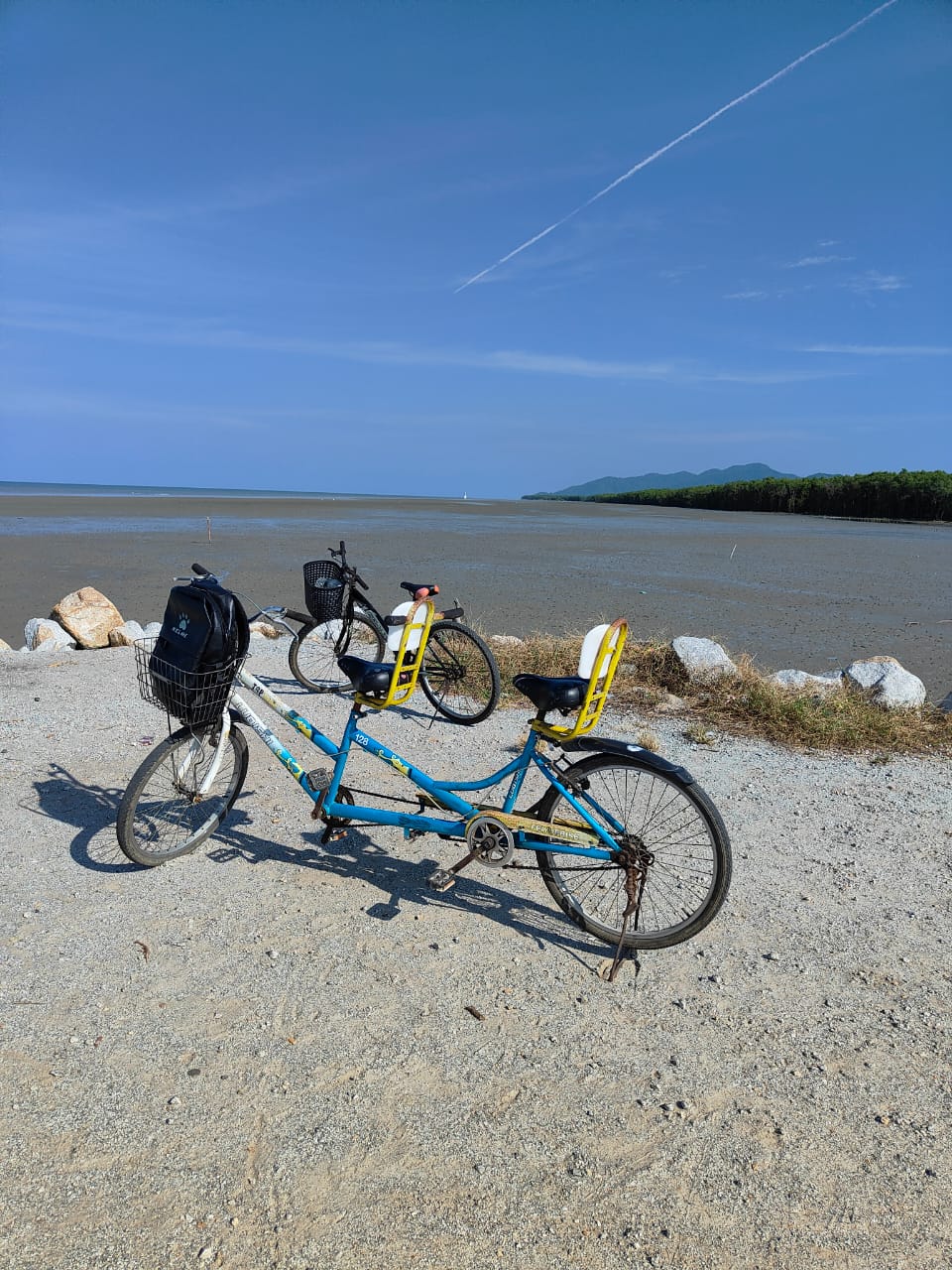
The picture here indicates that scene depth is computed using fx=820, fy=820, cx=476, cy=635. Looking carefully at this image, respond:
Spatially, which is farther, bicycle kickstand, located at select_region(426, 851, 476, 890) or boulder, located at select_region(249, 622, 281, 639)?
boulder, located at select_region(249, 622, 281, 639)

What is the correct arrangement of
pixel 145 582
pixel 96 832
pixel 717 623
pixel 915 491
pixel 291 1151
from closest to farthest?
pixel 291 1151
pixel 96 832
pixel 717 623
pixel 145 582
pixel 915 491

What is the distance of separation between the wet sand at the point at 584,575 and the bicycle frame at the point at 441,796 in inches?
147

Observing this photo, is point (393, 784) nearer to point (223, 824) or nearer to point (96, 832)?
point (223, 824)

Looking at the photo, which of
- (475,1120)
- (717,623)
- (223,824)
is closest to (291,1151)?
(475,1120)

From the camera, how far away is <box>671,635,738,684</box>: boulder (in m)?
7.39

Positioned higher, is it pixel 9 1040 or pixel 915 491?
pixel 915 491

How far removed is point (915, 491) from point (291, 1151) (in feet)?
179

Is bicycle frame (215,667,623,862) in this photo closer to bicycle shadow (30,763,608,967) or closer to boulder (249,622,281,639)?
bicycle shadow (30,763,608,967)

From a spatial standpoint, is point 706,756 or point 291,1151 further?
point 706,756

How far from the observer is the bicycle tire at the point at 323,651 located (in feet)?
25.3

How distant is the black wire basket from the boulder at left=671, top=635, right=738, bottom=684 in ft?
Answer: 10.4

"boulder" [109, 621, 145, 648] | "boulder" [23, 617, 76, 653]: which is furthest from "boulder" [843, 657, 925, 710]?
"boulder" [23, 617, 76, 653]

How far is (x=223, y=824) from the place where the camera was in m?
4.79

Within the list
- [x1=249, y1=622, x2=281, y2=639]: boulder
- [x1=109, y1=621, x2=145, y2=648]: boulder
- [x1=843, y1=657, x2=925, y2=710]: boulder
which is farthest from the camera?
[x1=249, y1=622, x2=281, y2=639]: boulder
